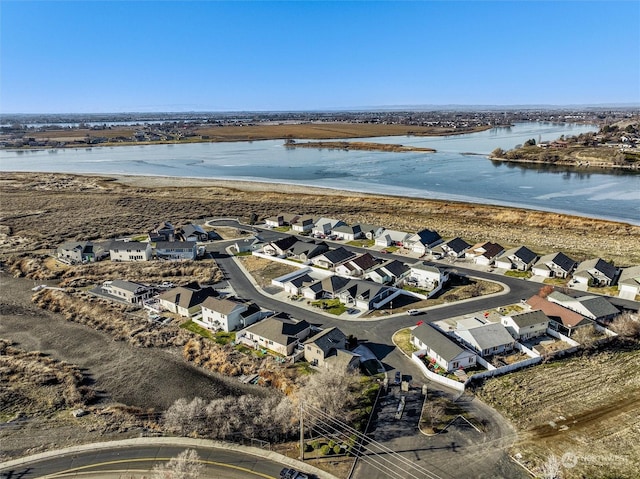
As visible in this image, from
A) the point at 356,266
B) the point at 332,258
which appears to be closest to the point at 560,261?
the point at 356,266

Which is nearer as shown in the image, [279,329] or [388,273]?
[279,329]

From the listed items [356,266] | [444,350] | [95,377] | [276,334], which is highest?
[356,266]

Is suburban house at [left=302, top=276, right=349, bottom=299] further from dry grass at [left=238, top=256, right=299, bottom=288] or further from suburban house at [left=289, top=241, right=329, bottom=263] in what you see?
suburban house at [left=289, top=241, right=329, bottom=263]

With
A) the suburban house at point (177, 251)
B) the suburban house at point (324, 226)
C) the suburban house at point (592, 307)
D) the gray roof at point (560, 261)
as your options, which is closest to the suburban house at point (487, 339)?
the suburban house at point (592, 307)

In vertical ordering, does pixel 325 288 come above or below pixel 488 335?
above

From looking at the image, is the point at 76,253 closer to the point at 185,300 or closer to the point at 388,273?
the point at 185,300

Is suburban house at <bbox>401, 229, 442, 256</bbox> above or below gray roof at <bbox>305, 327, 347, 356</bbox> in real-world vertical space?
above

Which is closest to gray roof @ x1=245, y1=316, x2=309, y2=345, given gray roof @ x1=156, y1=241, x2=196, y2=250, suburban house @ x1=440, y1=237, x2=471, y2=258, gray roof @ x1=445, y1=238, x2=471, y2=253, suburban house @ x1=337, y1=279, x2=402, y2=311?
suburban house @ x1=337, y1=279, x2=402, y2=311
